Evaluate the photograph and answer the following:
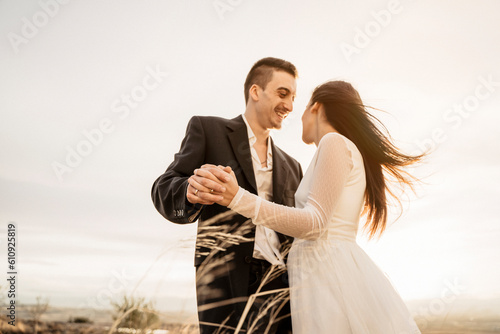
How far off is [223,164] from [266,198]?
1.43 ft

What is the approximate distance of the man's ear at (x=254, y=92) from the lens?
13.7ft

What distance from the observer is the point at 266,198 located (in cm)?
341

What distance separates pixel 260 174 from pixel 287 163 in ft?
1.14

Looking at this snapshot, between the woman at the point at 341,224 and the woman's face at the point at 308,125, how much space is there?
19 cm

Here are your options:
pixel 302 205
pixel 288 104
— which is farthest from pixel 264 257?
pixel 288 104

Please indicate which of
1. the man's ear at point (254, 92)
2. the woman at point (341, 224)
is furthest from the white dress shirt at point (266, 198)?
the man's ear at point (254, 92)

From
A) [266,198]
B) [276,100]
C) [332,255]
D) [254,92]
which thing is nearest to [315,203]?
[332,255]

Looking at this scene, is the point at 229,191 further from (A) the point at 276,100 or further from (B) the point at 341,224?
(A) the point at 276,100

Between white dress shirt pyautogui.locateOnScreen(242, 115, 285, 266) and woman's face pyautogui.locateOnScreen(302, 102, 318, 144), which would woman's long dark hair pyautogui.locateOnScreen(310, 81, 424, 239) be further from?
white dress shirt pyautogui.locateOnScreen(242, 115, 285, 266)

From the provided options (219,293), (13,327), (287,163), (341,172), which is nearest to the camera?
(13,327)

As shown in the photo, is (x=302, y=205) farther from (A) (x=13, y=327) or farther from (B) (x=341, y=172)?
(A) (x=13, y=327)

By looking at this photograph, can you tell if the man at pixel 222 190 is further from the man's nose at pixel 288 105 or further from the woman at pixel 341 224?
the woman at pixel 341 224

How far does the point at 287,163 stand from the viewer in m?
3.72

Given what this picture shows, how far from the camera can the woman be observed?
2.19m
